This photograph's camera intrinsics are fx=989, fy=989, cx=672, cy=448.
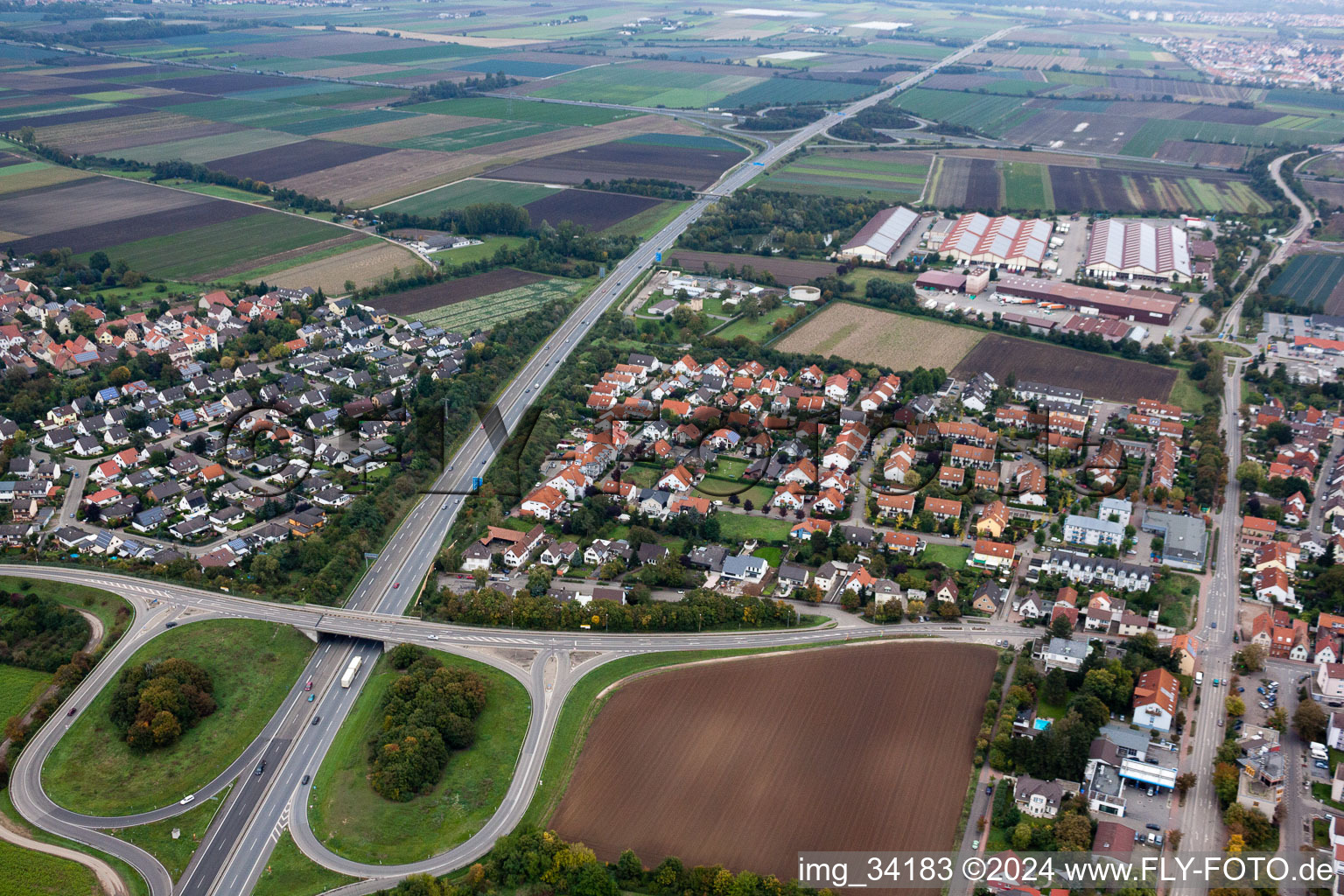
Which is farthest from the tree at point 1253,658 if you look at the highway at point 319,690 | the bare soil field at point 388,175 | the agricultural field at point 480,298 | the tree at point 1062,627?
the bare soil field at point 388,175

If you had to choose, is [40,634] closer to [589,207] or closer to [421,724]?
[421,724]

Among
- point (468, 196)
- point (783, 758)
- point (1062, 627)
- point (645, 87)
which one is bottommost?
point (783, 758)

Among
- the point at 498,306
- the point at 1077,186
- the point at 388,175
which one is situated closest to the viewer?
the point at 498,306

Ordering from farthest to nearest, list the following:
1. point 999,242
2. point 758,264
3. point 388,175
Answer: point 388,175, point 999,242, point 758,264

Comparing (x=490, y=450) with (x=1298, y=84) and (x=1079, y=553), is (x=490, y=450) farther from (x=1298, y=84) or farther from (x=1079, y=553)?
(x=1298, y=84)

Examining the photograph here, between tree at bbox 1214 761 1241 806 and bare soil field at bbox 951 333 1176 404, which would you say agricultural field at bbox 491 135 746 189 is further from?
tree at bbox 1214 761 1241 806

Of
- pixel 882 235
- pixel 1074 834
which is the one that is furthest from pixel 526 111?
pixel 1074 834
